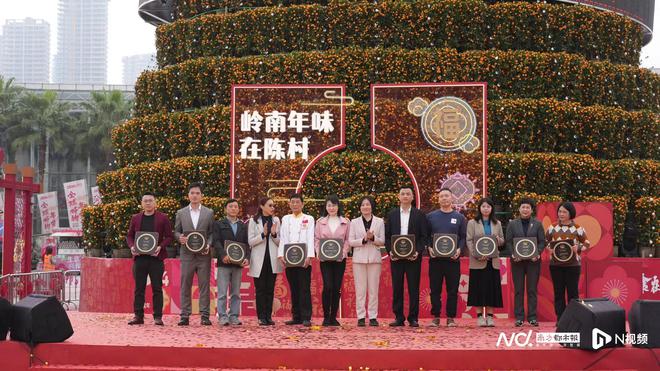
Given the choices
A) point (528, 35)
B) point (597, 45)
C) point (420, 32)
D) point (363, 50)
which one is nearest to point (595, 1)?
point (597, 45)

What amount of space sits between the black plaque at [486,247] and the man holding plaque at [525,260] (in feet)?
1.27

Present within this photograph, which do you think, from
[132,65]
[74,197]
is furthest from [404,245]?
[132,65]

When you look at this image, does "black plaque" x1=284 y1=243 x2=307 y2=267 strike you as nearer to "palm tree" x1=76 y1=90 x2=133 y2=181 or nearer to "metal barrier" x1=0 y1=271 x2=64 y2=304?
"metal barrier" x1=0 y1=271 x2=64 y2=304

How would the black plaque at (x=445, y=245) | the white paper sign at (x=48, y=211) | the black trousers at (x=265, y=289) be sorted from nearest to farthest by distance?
the black plaque at (x=445, y=245) → the black trousers at (x=265, y=289) → the white paper sign at (x=48, y=211)

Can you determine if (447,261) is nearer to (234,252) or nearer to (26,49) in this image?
(234,252)

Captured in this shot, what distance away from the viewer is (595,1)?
19703mm

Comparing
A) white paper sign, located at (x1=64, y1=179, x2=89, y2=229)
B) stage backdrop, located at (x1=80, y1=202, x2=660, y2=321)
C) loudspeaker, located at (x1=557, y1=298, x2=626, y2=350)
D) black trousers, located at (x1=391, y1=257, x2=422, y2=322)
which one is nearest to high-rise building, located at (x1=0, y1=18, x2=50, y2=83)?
white paper sign, located at (x1=64, y1=179, x2=89, y2=229)

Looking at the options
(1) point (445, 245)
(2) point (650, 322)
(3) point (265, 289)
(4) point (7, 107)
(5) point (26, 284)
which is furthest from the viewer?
(4) point (7, 107)

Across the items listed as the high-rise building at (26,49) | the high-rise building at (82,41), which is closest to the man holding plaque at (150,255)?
the high-rise building at (82,41)

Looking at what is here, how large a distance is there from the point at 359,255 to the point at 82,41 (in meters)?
149

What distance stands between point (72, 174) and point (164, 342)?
5266 cm

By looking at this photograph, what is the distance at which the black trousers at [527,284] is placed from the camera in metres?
12.0

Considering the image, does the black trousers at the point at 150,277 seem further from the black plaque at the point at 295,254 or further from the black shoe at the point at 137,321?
the black plaque at the point at 295,254

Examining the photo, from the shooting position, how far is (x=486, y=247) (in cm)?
1168
